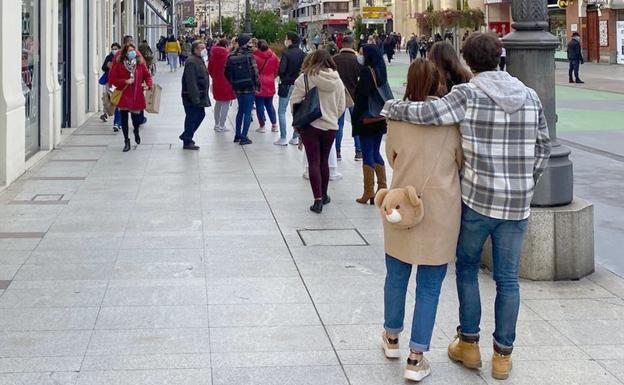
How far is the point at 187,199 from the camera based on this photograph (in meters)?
10.2

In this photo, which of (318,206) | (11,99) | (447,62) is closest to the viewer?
(447,62)

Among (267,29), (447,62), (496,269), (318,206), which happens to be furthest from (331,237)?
(267,29)

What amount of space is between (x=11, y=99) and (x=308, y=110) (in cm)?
383

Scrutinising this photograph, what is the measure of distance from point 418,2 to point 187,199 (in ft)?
242

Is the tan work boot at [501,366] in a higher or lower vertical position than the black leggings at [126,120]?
lower

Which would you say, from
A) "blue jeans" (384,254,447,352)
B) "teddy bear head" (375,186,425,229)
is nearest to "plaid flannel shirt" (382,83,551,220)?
"teddy bear head" (375,186,425,229)

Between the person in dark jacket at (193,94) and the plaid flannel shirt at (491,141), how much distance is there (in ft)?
32.2

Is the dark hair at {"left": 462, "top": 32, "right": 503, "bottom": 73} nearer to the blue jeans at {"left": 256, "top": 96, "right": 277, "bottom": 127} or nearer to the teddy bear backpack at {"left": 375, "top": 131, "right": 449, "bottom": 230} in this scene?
the teddy bear backpack at {"left": 375, "top": 131, "right": 449, "bottom": 230}

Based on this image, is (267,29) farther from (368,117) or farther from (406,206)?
(406,206)

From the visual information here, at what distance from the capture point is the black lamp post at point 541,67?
22.8ft

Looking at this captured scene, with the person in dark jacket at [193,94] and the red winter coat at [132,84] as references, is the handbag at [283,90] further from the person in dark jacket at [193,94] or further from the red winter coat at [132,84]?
the red winter coat at [132,84]

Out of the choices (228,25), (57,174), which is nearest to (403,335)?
(57,174)

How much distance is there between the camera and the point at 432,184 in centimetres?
470

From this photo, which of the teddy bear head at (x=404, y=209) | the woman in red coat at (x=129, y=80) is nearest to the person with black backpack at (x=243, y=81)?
the woman in red coat at (x=129, y=80)
